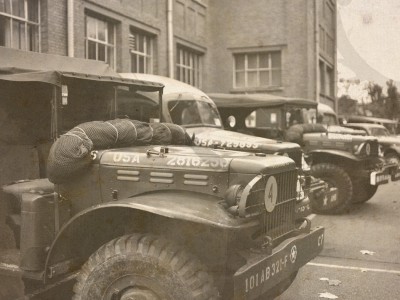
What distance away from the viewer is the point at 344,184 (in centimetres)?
911

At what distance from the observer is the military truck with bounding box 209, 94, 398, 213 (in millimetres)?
9164

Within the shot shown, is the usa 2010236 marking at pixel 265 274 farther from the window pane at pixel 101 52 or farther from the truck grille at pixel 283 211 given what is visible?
the window pane at pixel 101 52

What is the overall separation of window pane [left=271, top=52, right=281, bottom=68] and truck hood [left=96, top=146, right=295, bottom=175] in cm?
1770

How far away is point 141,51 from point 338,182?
27.0 feet

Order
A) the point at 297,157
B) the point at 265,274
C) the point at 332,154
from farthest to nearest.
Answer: the point at 332,154 → the point at 297,157 → the point at 265,274

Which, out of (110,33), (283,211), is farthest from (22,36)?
(283,211)

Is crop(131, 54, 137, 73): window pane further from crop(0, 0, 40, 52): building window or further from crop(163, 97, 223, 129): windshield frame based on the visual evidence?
crop(163, 97, 223, 129): windshield frame

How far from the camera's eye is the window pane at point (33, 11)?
10656 millimetres

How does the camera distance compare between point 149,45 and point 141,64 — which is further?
point 149,45

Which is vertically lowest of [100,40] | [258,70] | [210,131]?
[210,131]

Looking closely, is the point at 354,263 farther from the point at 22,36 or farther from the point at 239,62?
the point at 239,62

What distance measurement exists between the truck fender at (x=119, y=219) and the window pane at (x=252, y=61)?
18.3m

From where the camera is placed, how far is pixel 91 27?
1287cm

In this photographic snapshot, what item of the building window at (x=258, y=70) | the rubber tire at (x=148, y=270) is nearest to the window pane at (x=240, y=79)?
the building window at (x=258, y=70)
